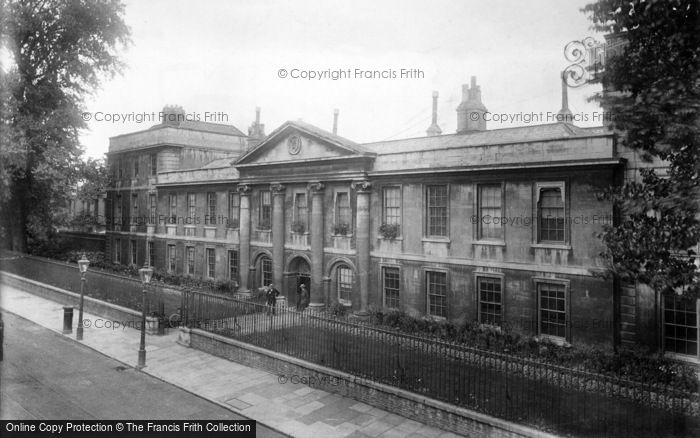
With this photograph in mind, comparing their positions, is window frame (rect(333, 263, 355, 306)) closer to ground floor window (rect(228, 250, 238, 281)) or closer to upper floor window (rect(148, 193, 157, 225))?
ground floor window (rect(228, 250, 238, 281))

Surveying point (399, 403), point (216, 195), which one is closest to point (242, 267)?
point (216, 195)

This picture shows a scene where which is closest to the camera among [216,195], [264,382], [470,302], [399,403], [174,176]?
[399,403]

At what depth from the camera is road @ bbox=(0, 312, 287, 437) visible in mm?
11625

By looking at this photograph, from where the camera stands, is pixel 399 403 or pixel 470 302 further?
pixel 470 302

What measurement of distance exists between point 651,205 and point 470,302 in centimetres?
1013

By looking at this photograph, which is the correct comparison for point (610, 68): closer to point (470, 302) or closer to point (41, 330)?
point (470, 302)

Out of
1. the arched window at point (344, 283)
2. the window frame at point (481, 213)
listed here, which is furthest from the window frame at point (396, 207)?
the window frame at point (481, 213)

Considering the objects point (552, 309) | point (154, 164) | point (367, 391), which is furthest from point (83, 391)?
point (154, 164)

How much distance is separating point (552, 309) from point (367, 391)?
27.0 ft

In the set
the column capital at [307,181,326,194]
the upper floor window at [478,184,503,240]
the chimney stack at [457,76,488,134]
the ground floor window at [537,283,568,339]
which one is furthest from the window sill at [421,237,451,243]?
the chimney stack at [457,76,488,134]

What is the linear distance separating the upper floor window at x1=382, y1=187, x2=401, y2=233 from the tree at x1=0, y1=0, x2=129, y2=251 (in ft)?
60.9

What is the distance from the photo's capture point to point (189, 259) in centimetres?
3109

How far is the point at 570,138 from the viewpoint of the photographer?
1611 centimetres

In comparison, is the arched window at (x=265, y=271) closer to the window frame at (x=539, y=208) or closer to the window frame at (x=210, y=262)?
the window frame at (x=210, y=262)
